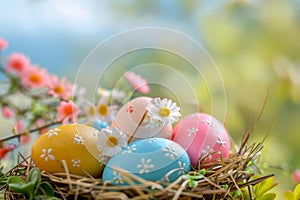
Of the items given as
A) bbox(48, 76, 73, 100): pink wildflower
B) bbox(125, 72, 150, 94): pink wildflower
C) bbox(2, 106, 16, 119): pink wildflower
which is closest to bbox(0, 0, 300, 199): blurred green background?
bbox(2, 106, 16, 119): pink wildflower

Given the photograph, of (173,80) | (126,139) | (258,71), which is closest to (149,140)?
(126,139)

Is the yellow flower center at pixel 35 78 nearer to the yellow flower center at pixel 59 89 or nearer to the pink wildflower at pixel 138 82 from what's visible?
the yellow flower center at pixel 59 89

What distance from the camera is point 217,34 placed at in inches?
66.6

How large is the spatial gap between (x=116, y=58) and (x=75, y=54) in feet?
3.25

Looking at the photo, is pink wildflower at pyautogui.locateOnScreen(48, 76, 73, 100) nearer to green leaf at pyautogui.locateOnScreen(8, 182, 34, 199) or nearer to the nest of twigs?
the nest of twigs

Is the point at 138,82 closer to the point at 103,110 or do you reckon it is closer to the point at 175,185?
the point at 103,110

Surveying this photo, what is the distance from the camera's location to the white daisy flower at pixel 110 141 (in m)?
0.64

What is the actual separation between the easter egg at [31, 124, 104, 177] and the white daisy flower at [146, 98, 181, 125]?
0.09 metres

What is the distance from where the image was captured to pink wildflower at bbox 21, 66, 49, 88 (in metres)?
0.96

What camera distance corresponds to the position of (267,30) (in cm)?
171

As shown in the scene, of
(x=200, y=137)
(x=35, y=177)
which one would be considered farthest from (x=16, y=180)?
(x=200, y=137)

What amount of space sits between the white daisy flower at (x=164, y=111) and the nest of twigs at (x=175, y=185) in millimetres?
79

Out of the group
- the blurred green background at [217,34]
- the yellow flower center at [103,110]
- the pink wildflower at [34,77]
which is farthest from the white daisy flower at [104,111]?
the blurred green background at [217,34]

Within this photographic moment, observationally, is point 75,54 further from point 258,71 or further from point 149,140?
point 149,140
